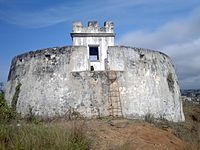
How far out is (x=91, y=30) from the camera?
1864 centimetres

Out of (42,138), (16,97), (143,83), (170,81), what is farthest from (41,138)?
(170,81)

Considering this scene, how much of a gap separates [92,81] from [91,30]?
374 cm

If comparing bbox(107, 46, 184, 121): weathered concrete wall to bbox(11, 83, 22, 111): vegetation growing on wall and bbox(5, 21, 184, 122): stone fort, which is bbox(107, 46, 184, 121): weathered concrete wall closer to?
bbox(5, 21, 184, 122): stone fort

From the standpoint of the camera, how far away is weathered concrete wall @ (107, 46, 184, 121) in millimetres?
16438

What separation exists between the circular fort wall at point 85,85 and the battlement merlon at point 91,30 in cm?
184

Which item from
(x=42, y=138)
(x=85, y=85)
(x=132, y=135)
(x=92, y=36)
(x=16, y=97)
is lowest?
(x=132, y=135)

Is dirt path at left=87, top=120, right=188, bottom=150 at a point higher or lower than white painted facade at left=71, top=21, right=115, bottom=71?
lower

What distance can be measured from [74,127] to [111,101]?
20.7ft

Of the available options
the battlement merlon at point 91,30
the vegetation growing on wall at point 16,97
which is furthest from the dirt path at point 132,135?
the battlement merlon at point 91,30

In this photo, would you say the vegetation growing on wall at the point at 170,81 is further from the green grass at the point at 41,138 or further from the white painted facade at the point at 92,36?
the green grass at the point at 41,138

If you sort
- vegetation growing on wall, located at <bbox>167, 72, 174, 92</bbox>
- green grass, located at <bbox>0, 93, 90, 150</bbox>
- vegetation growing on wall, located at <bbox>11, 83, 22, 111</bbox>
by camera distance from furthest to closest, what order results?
vegetation growing on wall, located at <bbox>167, 72, 174, 92</bbox> → vegetation growing on wall, located at <bbox>11, 83, 22, 111</bbox> → green grass, located at <bbox>0, 93, 90, 150</bbox>

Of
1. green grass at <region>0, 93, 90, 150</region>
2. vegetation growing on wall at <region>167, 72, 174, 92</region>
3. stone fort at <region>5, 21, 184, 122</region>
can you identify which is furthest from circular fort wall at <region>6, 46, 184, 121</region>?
green grass at <region>0, 93, 90, 150</region>

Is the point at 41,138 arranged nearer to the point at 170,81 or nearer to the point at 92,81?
the point at 92,81

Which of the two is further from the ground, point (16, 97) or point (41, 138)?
point (16, 97)
